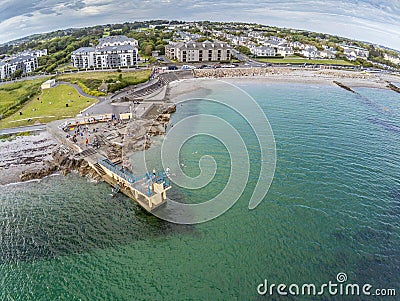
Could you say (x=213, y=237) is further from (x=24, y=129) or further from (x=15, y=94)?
(x=15, y=94)

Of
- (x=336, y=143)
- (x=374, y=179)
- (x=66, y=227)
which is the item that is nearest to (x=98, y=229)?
(x=66, y=227)

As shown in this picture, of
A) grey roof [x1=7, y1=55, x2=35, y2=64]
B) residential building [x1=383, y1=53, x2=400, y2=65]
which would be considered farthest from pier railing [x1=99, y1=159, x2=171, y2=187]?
residential building [x1=383, y1=53, x2=400, y2=65]

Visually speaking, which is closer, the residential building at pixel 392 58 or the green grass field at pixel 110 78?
the green grass field at pixel 110 78

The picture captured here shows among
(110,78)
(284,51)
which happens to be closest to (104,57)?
(110,78)

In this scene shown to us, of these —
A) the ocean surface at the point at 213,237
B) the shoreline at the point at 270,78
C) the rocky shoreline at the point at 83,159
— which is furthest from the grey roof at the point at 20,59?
the ocean surface at the point at 213,237

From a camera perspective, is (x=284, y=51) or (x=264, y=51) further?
(x=284, y=51)

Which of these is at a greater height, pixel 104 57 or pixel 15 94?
pixel 104 57

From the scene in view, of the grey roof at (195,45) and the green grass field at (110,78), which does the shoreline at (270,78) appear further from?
the grey roof at (195,45)
